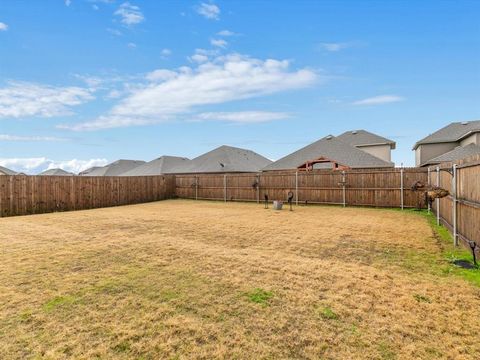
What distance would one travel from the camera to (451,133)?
28.7 m

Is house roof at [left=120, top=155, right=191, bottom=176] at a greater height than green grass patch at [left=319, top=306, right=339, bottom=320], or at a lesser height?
greater

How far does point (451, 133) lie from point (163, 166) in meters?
33.2

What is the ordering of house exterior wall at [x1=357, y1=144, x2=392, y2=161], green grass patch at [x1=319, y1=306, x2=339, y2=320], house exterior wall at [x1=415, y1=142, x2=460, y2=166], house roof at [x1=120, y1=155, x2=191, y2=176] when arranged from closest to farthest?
green grass patch at [x1=319, y1=306, x2=339, y2=320], house exterior wall at [x1=415, y1=142, x2=460, y2=166], house exterior wall at [x1=357, y1=144, x2=392, y2=161], house roof at [x1=120, y1=155, x2=191, y2=176]

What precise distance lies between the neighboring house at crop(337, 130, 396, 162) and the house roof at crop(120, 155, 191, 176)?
20.0 m

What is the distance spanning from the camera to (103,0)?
10.2 m

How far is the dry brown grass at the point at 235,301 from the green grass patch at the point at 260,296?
27mm

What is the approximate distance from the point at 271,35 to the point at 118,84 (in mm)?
11414

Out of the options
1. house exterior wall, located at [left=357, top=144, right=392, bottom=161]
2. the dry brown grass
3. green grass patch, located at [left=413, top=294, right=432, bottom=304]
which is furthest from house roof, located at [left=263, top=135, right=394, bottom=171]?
green grass patch, located at [left=413, top=294, right=432, bottom=304]


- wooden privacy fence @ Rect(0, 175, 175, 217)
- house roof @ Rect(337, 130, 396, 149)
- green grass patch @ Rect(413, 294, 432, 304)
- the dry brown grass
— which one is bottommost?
green grass patch @ Rect(413, 294, 432, 304)

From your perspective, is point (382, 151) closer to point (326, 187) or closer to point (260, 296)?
point (326, 187)

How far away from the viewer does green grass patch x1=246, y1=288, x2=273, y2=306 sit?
3254 millimetres

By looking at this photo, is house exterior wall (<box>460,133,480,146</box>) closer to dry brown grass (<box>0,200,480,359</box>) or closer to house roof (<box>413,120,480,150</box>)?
house roof (<box>413,120,480,150</box>)

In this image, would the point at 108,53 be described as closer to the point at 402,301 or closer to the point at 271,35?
the point at 271,35

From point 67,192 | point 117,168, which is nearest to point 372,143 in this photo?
point 67,192
